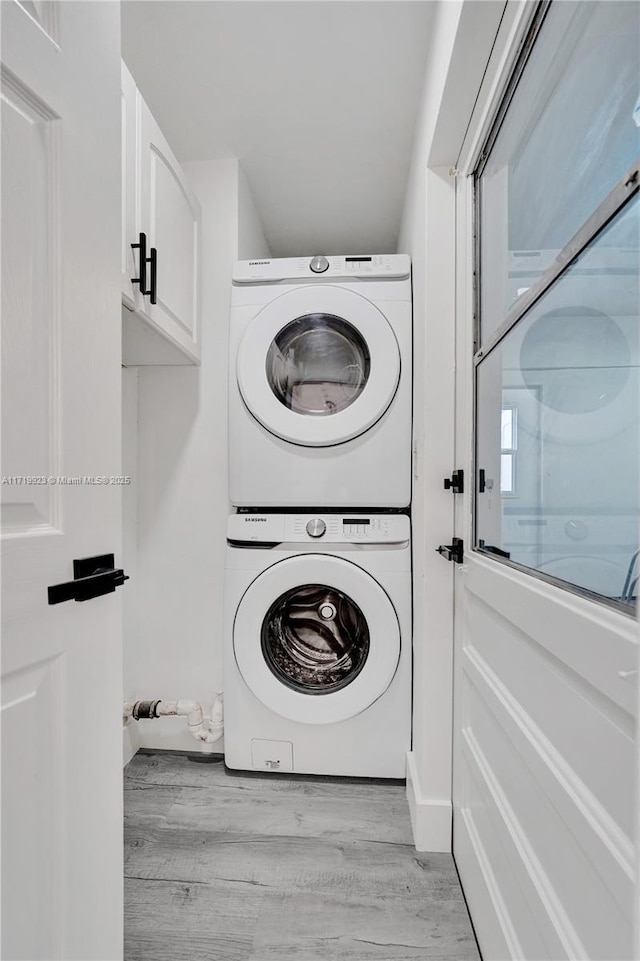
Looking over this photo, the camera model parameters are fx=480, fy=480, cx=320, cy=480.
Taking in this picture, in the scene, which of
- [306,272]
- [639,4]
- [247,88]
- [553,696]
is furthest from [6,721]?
[247,88]

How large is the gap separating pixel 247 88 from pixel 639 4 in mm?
1474

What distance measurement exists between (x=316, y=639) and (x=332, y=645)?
2.5 inches

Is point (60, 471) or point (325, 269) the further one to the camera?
point (325, 269)

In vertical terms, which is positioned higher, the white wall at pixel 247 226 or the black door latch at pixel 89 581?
the white wall at pixel 247 226

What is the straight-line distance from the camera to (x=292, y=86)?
5.28ft

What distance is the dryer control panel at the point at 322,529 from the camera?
1.70m

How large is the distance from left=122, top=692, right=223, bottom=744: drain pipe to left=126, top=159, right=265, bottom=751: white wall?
0.09m

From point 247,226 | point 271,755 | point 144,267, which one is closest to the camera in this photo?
point 144,267

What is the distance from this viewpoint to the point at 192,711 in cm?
179

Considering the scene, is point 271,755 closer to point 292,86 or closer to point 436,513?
point 436,513

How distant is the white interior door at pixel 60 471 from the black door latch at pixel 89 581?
0.01 meters

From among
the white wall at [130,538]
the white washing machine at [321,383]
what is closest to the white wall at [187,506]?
the white wall at [130,538]

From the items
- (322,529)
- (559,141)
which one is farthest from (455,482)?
(559,141)

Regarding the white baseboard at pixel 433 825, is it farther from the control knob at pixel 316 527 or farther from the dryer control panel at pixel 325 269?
the dryer control panel at pixel 325 269
